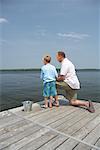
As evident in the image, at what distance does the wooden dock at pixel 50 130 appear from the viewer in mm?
3475

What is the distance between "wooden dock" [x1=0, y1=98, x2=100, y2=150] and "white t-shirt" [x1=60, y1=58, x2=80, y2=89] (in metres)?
0.70

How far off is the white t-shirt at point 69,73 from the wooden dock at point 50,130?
696 mm

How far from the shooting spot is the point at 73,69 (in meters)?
5.71

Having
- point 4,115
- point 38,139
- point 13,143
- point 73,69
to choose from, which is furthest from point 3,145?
point 73,69

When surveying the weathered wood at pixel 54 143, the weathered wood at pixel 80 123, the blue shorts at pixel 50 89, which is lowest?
the weathered wood at pixel 54 143

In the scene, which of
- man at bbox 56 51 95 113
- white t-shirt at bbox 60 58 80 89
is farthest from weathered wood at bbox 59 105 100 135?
white t-shirt at bbox 60 58 80 89

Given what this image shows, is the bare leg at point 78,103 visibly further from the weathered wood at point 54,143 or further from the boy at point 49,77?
the weathered wood at point 54,143

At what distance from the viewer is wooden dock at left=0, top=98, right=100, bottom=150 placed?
3.47 metres

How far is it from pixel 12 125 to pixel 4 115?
85cm

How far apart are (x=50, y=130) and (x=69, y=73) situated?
200cm

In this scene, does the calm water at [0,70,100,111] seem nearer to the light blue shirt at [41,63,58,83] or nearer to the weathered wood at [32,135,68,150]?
the light blue shirt at [41,63,58,83]

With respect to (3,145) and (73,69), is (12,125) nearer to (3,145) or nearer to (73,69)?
(3,145)

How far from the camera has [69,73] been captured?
18.6ft

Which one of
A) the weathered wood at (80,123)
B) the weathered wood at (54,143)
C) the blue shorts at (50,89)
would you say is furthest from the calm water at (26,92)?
the weathered wood at (54,143)
